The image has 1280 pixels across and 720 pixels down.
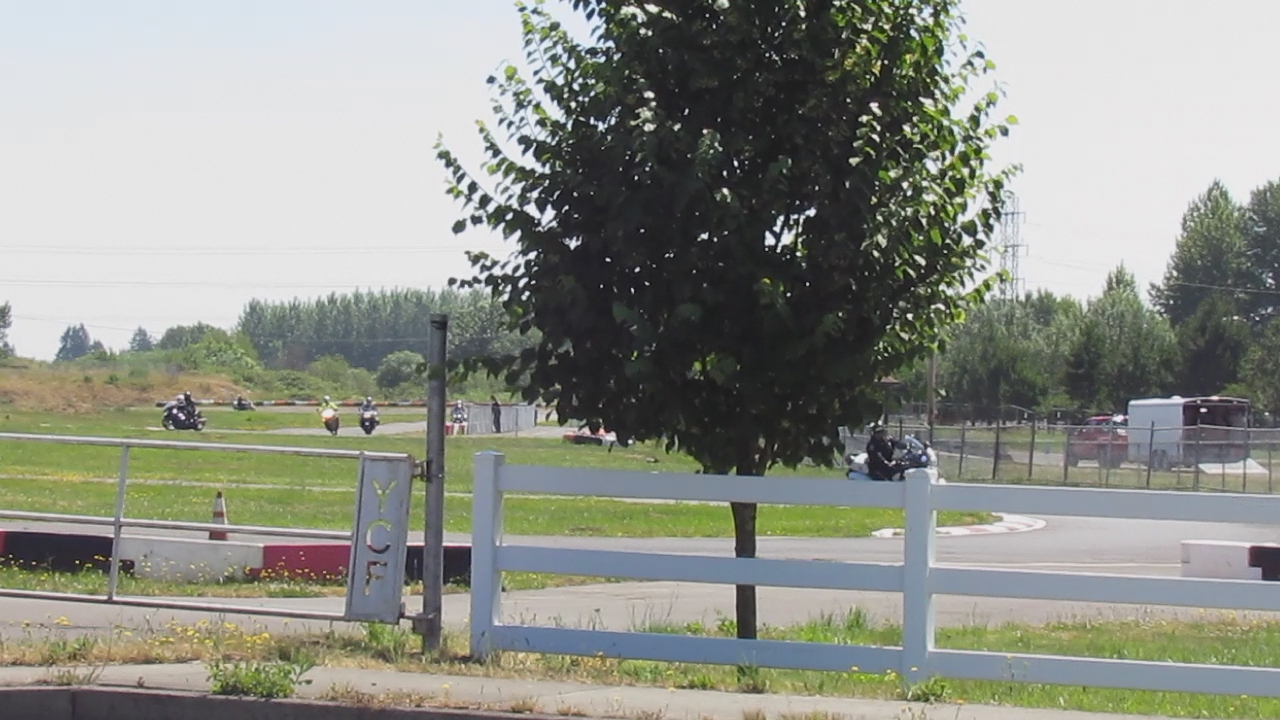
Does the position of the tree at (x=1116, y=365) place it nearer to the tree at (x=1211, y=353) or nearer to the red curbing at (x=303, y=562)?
the tree at (x=1211, y=353)

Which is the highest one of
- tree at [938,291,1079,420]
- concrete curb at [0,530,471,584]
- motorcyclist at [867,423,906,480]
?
tree at [938,291,1079,420]

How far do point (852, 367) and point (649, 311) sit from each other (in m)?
1.25

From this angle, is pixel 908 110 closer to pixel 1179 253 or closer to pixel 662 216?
pixel 662 216

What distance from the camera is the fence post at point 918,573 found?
9195 millimetres

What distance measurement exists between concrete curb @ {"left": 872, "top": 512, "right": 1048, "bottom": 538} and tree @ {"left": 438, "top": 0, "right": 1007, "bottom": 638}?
16.8 m

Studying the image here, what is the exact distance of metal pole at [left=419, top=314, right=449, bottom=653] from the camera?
34.0 feet

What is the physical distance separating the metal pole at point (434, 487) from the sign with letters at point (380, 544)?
0.19 meters

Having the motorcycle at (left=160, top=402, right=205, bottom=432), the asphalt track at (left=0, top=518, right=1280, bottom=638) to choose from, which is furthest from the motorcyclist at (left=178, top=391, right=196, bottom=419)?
the asphalt track at (left=0, top=518, right=1280, bottom=638)

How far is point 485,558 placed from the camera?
1005cm

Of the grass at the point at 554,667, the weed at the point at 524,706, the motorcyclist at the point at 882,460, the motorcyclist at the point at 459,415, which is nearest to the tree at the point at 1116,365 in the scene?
the motorcyclist at the point at 459,415

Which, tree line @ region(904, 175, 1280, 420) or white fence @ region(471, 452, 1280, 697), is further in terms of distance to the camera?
tree line @ region(904, 175, 1280, 420)

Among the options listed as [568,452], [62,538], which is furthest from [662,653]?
[568,452]

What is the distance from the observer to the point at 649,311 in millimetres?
9898

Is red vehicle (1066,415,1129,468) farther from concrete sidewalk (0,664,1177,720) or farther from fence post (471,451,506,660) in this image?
concrete sidewalk (0,664,1177,720)
